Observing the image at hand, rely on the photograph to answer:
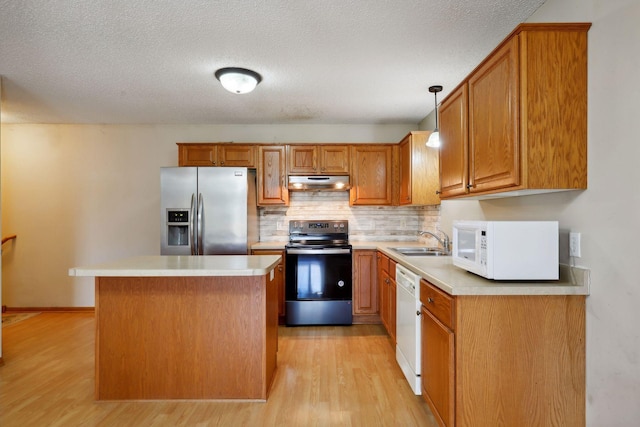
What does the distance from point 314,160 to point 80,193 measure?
9.95ft

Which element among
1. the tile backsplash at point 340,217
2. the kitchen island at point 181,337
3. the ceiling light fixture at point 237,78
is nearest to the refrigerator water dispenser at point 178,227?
the tile backsplash at point 340,217

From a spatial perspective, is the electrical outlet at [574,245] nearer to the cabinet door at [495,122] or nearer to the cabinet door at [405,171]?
the cabinet door at [495,122]

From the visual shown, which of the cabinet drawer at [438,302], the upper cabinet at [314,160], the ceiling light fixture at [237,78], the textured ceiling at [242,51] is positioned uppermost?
the textured ceiling at [242,51]

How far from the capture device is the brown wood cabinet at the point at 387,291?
2875 millimetres

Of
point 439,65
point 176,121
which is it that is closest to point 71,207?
point 176,121

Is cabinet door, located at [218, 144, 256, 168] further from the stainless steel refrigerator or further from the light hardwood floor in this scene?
the light hardwood floor

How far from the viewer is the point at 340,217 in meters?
4.14

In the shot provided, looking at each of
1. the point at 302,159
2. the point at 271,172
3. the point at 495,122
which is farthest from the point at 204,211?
the point at 495,122

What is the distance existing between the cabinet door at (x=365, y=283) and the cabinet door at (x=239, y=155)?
1.62m

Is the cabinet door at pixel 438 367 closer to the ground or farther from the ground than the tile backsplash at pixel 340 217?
closer to the ground

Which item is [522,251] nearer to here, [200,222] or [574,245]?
[574,245]

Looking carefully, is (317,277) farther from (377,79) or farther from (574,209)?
(574,209)

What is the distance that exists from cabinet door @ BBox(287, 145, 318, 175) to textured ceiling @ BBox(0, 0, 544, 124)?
1.47 feet

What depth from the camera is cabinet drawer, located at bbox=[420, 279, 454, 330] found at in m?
1.56
